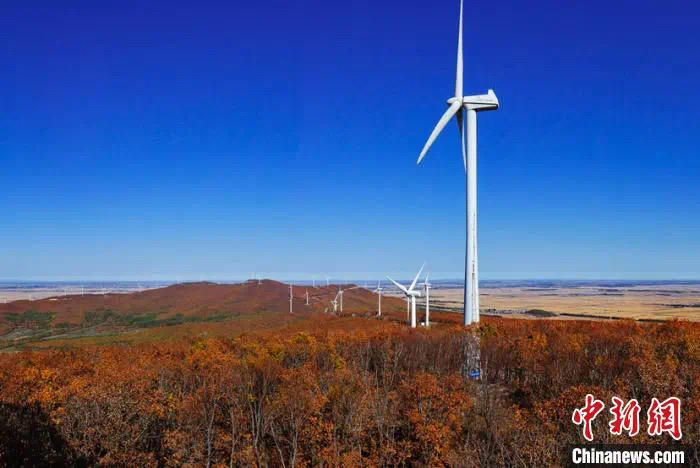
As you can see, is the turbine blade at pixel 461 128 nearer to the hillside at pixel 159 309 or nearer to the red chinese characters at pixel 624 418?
the red chinese characters at pixel 624 418

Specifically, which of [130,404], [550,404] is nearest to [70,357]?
[130,404]

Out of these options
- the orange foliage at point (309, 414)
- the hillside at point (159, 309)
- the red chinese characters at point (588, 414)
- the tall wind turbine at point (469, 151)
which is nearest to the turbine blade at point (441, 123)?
the tall wind turbine at point (469, 151)

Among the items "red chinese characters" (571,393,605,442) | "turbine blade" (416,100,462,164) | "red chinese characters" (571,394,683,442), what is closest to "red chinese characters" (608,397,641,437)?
"red chinese characters" (571,394,683,442)

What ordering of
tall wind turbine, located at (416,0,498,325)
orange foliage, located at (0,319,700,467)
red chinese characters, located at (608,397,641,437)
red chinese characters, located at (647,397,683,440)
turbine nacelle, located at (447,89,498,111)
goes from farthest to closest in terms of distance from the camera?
turbine nacelle, located at (447,89,498,111)
tall wind turbine, located at (416,0,498,325)
orange foliage, located at (0,319,700,467)
red chinese characters, located at (608,397,641,437)
red chinese characters, located at (647,397,683,440)

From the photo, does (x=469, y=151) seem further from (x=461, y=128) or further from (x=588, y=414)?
(x=588, y=414)

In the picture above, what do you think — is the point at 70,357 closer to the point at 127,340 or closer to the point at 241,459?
the point at 241,459

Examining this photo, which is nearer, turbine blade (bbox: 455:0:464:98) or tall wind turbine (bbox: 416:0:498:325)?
tall wind turbine (bbox: 416:0:498:325)

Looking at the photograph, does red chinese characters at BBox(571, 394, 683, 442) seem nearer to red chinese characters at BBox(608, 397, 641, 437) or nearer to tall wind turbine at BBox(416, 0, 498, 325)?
red chinese characters at BBox(608, 397, 641, 437)
